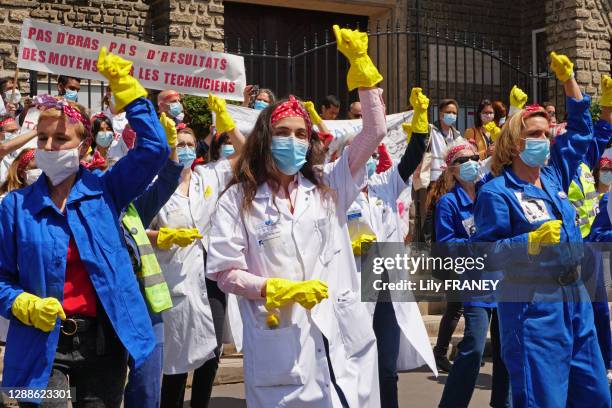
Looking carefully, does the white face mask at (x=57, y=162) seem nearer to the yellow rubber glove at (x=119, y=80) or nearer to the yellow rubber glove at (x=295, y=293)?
the yellow rubber glove at (x=119, y=80)

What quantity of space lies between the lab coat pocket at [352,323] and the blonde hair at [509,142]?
1.18 m

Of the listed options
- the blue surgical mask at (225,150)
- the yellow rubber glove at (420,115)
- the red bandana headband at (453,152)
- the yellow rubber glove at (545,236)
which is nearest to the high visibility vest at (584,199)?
the red bandana headband at (453,152)

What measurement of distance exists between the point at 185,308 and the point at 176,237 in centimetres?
55

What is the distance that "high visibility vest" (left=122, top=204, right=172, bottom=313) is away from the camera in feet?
15.6

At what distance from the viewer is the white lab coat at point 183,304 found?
5902 mm

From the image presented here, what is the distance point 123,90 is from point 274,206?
82 centimetres

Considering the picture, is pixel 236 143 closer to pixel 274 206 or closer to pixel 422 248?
pixel 274 206

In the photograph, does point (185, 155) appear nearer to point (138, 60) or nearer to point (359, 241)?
point (359, 241)

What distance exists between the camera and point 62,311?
3.63 meters


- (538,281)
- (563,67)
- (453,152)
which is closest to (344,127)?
(453,152)

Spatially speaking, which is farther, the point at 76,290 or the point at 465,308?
the point at 465,308

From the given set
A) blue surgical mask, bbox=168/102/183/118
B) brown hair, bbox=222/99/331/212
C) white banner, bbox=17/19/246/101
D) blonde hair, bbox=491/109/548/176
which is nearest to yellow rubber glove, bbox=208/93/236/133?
brown hair, bbox=222/99/331/212

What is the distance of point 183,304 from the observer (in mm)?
5953

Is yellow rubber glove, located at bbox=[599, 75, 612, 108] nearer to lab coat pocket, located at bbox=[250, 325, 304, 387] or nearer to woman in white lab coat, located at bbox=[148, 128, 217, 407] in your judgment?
woman in white lab coat, located at bbox=[148, 128, 217, 407]
